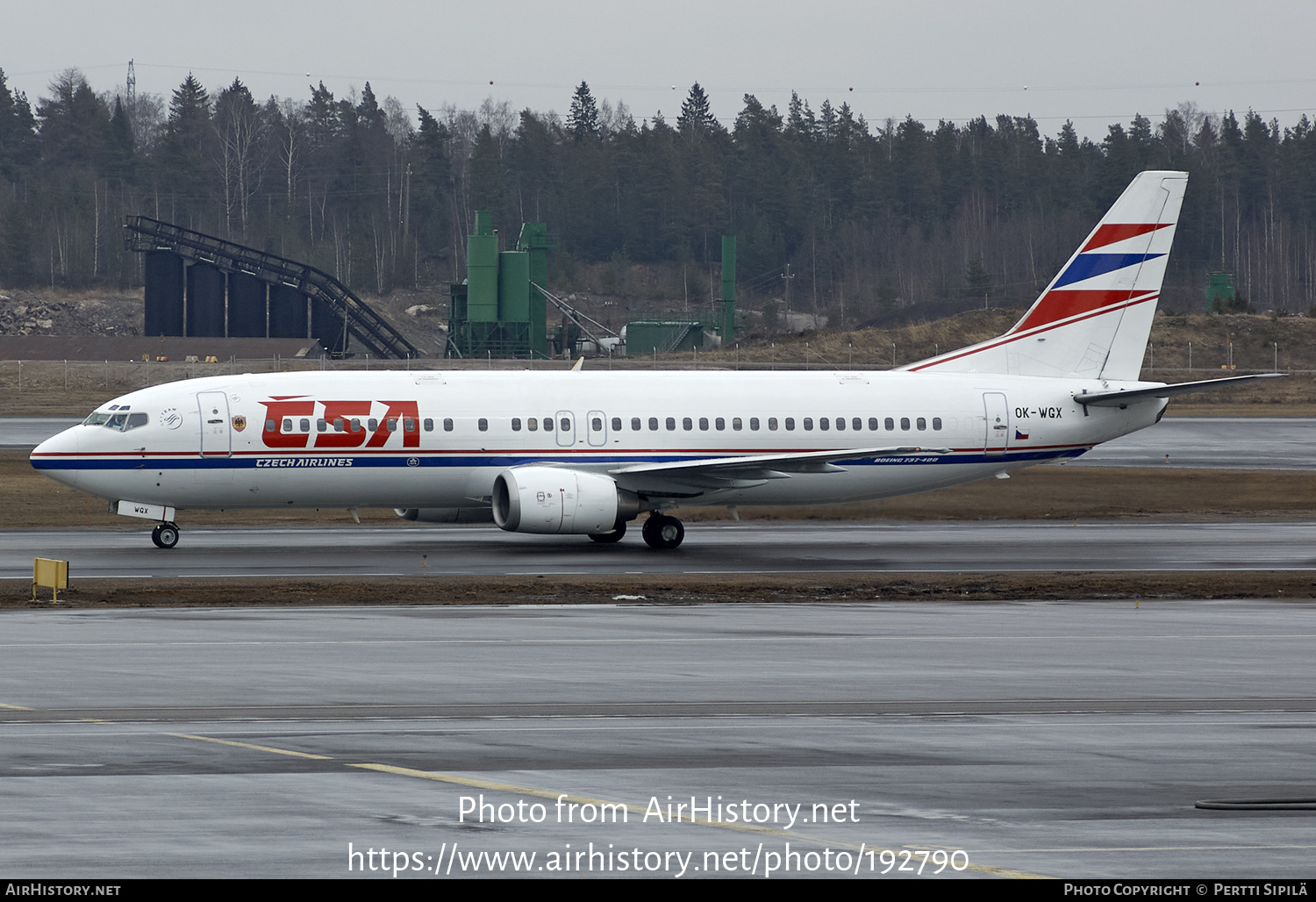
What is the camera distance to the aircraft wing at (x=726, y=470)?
33844mm

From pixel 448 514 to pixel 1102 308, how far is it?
1702 centimetres

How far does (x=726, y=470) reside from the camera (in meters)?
34.1

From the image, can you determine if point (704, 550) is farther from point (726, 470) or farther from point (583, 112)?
point (583, 112)

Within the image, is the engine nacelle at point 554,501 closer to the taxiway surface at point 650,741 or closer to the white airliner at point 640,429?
the white airliner at point 640,429

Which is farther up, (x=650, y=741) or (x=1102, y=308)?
(x=1102, y=308)

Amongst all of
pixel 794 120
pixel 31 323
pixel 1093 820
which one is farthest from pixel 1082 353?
pixel 794 120

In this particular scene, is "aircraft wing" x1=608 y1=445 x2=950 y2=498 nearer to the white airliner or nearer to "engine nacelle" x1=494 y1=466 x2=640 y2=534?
the white airliner

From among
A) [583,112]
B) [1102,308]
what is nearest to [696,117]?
[583,112]

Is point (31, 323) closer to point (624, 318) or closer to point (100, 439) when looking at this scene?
point (624, 318)

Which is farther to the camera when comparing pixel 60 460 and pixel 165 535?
pixel 165 535

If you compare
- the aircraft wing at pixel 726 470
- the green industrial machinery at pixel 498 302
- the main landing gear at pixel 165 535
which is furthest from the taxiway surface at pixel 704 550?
the green industrial machinery at pixel 498 302

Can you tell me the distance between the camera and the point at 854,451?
34750 millimetres

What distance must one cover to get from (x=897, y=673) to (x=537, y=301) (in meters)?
90.7
